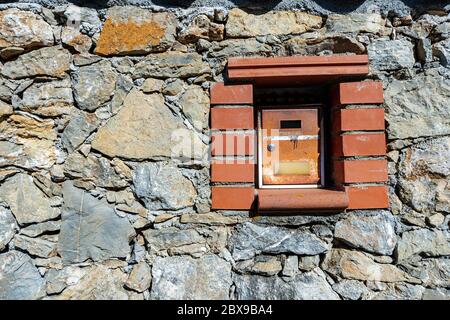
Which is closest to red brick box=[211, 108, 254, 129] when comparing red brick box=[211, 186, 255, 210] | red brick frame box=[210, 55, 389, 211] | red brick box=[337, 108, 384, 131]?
red brick frame box=[210, 55, 389, 211]

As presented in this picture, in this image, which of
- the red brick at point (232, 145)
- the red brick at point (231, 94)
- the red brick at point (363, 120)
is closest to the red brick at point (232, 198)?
the red brick at point (232, 145)

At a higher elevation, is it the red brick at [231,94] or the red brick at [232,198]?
the red brick at [231,94]

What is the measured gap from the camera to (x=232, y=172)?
173 cm

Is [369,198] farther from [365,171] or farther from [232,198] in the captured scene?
[232,198]

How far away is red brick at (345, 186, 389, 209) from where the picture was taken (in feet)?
5.64

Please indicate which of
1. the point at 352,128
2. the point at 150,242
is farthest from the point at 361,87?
the point at 150,242

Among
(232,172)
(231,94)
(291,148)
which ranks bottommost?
(232,172)

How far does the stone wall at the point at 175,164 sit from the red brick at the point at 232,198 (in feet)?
0.20

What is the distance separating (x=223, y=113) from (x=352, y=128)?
72 cm

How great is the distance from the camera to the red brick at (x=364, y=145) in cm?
173

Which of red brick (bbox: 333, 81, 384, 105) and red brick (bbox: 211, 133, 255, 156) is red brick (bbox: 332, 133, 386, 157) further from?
red brick (bbox: 211, 133, 255, 156)

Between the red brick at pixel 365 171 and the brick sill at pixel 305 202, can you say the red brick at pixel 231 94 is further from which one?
the red brick at pixel 365 171

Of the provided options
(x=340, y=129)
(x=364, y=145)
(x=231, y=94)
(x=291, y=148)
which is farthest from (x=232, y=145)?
(x=364, y=145)

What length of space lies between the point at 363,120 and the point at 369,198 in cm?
43
